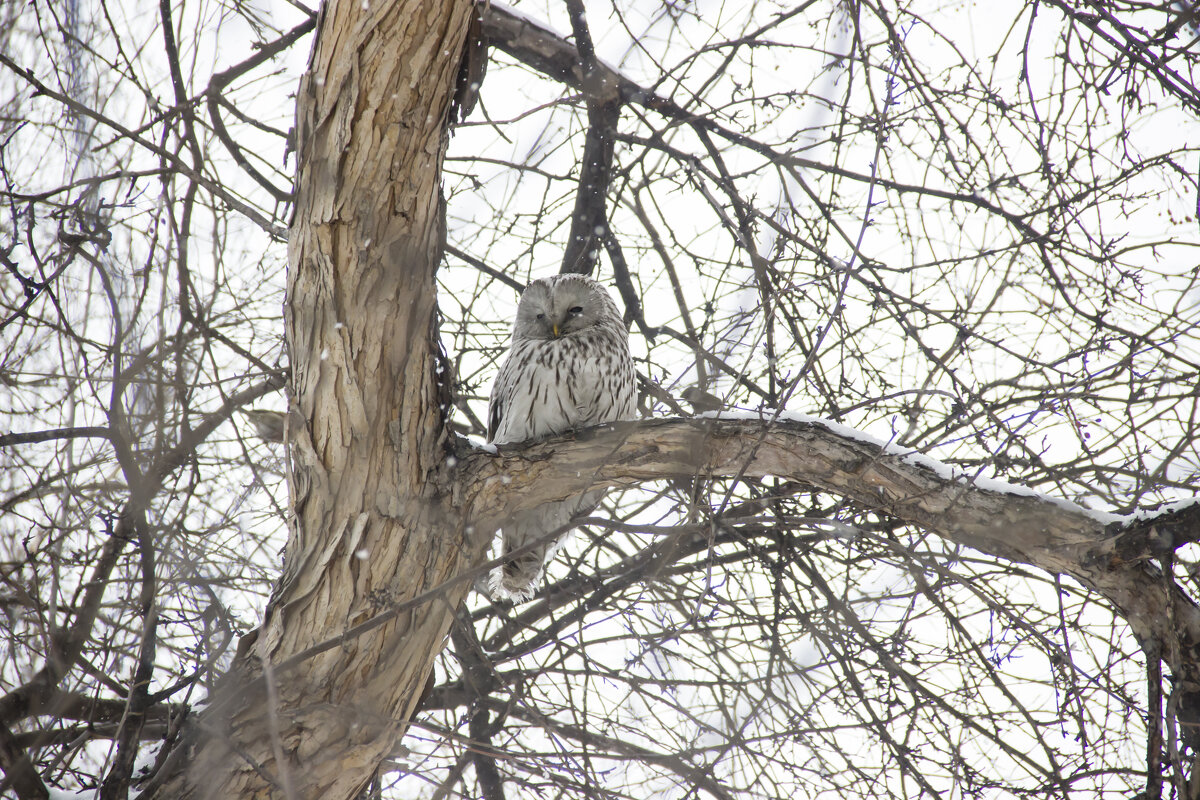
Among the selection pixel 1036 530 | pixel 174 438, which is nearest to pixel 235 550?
pixel 174 438

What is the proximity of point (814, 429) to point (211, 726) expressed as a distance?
1.86 meters

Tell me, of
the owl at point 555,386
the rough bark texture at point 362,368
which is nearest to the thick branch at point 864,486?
the rough bark texture at point 362,368

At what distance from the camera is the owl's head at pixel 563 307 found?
3.84 metres

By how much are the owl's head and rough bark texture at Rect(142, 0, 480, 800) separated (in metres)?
1.28

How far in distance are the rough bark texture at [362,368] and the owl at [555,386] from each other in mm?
1035

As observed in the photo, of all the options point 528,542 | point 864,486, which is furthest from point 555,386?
point 864,486

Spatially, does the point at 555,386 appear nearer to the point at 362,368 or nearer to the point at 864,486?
the point at 362,368

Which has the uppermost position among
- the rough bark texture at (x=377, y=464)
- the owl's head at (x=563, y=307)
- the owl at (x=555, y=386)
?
the owl's head at (x=563, y=307)

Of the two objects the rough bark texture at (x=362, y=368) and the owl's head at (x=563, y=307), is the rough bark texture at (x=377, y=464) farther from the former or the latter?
the owl's head at (x=563, y=307)

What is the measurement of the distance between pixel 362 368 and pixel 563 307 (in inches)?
58.2

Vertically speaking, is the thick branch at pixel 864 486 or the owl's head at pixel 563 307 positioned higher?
the owl's head at pixel 563 307

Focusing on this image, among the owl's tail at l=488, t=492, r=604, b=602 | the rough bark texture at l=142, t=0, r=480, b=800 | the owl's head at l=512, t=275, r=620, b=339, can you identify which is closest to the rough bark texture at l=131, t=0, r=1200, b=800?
the rough bark texture at l=142, t=0, r=480, b=800

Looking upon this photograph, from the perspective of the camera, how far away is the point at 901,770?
2701 mm

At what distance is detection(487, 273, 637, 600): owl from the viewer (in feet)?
11.8
